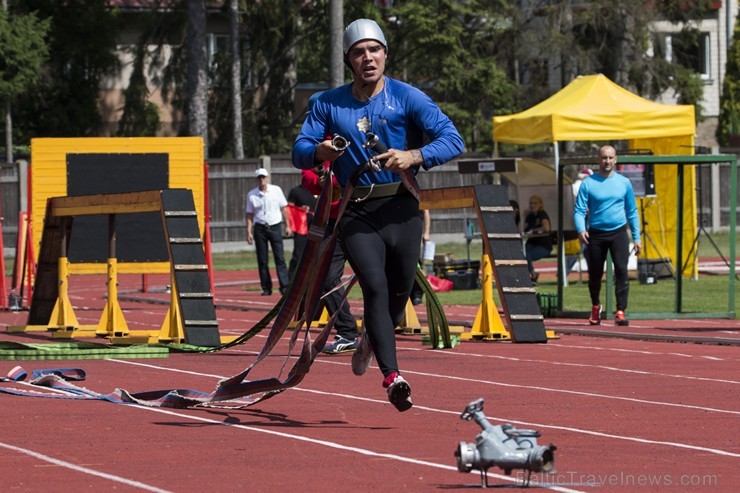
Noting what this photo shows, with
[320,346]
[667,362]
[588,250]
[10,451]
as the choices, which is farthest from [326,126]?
[588,250]

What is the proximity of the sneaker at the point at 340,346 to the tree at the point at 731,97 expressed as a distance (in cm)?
4115

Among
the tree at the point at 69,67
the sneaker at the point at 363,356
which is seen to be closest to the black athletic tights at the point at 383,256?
the sneaker at the point at 363,356

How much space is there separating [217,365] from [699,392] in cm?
398

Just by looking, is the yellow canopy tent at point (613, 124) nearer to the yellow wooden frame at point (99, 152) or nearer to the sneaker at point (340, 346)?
the yellow wooden frame at point (99, 152)

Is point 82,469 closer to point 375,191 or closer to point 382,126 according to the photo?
point 375,191

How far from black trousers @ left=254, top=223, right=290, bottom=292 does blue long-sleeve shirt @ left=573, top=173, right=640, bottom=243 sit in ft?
23.1

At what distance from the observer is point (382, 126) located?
9242mm

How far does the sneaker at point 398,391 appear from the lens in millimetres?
8734

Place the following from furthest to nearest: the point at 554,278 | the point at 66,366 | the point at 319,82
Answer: the point at 319,82
the point at 554,278
the point at 66,366

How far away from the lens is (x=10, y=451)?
313 inches

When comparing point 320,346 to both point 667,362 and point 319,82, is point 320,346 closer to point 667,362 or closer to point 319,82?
point 667,362

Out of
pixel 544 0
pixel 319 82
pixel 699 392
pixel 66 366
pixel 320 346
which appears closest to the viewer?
pixel 320 346

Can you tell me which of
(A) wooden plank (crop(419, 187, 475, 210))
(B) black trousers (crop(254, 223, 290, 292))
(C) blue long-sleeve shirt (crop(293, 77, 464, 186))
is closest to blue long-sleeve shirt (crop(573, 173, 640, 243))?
(A) wooden plank (crop(419, 187, 475, 210))

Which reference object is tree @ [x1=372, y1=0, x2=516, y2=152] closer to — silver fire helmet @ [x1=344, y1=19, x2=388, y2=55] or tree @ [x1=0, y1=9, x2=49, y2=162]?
tree @ [x1=0, y1=9, x2=49, y2=162]
